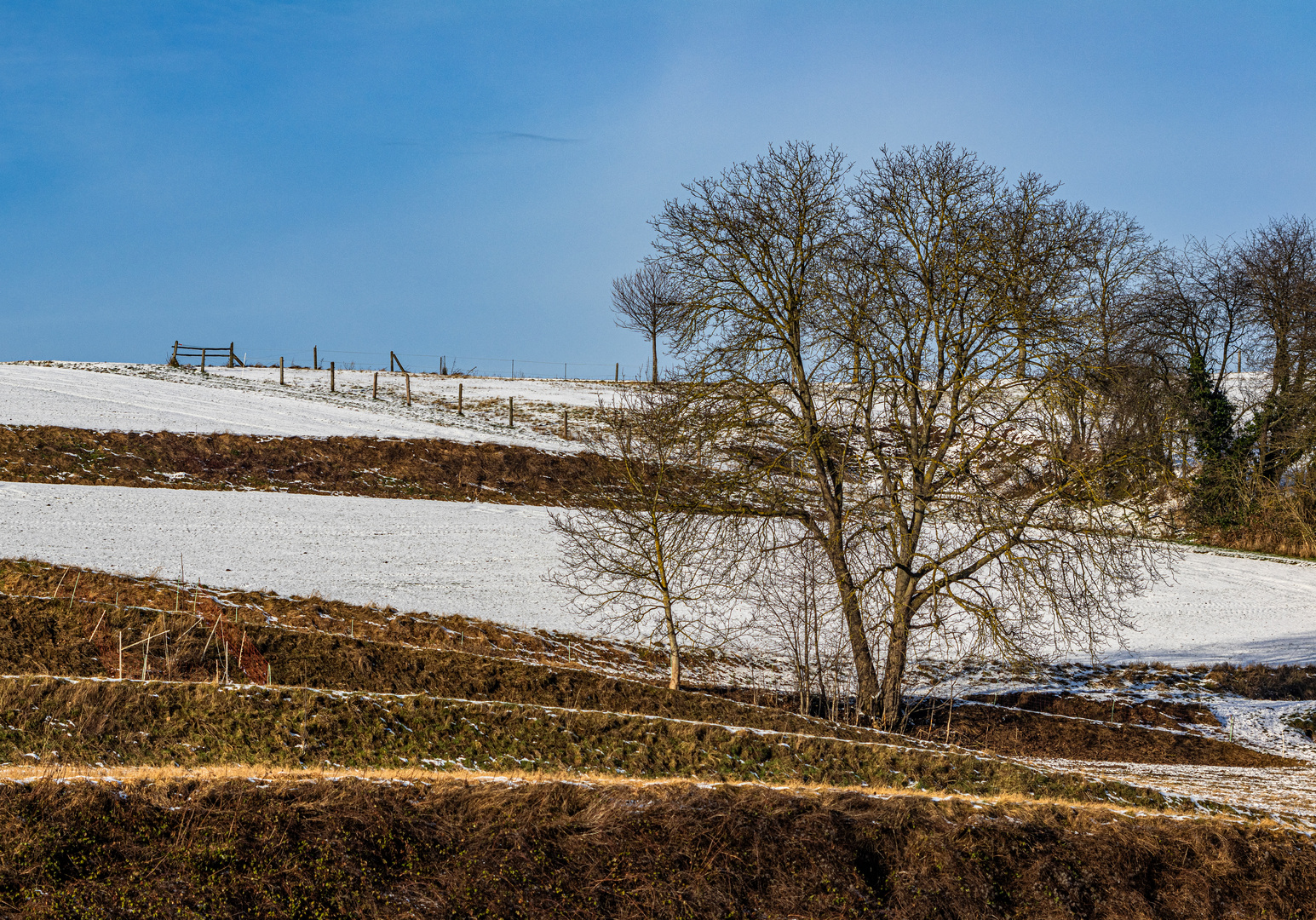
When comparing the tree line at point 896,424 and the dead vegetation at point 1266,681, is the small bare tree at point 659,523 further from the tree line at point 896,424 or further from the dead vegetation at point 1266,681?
the dead vegetation at point 1266,681

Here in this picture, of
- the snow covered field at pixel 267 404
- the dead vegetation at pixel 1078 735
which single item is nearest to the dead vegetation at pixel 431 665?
the dead vegetation at pixel 1078 735

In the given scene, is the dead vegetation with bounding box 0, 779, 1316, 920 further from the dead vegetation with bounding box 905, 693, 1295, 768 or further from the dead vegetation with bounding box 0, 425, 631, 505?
the dead vegetation with bounding box 0, 425, 631, 505

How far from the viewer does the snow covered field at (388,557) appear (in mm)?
21266

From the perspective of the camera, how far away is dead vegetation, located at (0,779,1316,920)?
7047 millimetres

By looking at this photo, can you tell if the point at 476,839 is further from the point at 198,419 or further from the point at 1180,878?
the point at 198,419

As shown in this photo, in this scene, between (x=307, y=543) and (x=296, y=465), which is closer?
(x=307, y=543)

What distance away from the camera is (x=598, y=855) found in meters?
7.81

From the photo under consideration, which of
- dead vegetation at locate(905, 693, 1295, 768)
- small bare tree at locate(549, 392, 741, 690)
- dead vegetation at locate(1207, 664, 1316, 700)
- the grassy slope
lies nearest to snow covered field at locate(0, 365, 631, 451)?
small bare tree at locate(549, 392, 741, 690)

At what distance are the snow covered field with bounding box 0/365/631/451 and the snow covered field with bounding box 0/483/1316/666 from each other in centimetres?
943

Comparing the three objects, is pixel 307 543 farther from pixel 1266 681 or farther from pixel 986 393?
pixel 1266 681

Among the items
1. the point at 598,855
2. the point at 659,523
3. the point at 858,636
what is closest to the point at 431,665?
the point at 659,523

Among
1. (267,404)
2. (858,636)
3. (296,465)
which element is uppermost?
(267,404)

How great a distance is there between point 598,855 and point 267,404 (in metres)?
41.4

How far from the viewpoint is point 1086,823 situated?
→ 9.10 metres
